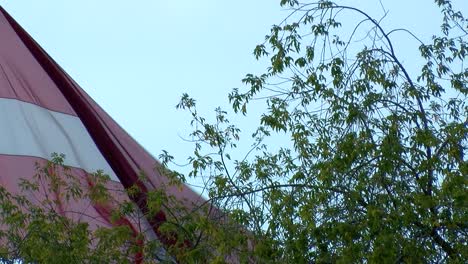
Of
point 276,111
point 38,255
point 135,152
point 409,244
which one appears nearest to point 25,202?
point 38,255

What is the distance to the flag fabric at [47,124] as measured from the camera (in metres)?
16.7

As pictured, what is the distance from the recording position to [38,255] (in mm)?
11398

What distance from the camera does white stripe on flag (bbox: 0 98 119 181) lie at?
56.1ft

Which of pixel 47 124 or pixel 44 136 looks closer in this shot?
pixel 44 136

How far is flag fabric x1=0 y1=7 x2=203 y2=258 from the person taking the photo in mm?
16734

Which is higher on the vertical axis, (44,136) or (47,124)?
(47,124)

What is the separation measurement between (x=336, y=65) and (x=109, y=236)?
9.37 feet

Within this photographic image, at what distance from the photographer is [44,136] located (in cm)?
1753

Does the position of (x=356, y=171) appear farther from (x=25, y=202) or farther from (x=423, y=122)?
(x=25, y=202)

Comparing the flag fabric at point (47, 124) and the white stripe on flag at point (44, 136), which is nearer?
the flag fabric at point (47, 124)

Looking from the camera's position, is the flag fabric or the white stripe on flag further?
the white stripe on flag

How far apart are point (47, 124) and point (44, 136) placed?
291mm

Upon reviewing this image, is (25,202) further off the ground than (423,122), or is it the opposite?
(423,122)

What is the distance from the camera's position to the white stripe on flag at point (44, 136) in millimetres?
17094
